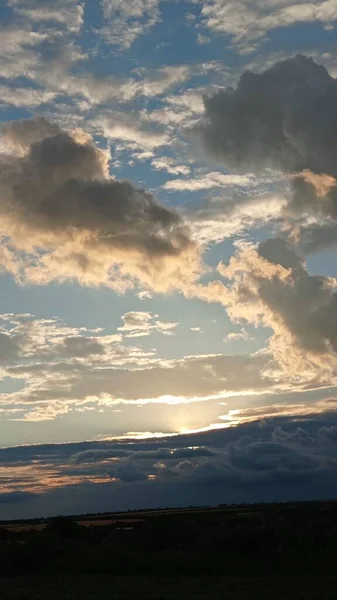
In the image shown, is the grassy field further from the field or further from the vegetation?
the vegetation

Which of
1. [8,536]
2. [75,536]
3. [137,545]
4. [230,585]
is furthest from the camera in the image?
[8,536]

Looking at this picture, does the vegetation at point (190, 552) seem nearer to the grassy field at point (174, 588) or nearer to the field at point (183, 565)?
the field at point (183, 565)

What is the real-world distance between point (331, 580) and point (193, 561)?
11549 millimetres

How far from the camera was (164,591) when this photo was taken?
37.0 meters

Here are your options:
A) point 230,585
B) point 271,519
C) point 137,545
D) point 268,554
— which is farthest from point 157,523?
point 230,585

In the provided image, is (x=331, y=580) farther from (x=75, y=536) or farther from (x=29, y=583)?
(x=75, y=536)

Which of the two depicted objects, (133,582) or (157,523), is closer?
(133,582)

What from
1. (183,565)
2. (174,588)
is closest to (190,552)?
(183,565)

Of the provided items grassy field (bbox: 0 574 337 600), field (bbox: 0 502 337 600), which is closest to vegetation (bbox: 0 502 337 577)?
field (bbox: 0 502 337 600)

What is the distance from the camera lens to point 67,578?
47.0m

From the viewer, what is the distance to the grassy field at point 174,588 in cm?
3422

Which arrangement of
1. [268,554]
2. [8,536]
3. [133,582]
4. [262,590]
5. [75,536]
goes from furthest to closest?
[8,536] → [75,536] → [268,554] → [133,582] → [262,590]

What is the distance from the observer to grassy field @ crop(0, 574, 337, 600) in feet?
112

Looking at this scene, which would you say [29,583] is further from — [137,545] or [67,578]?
[137,545]
